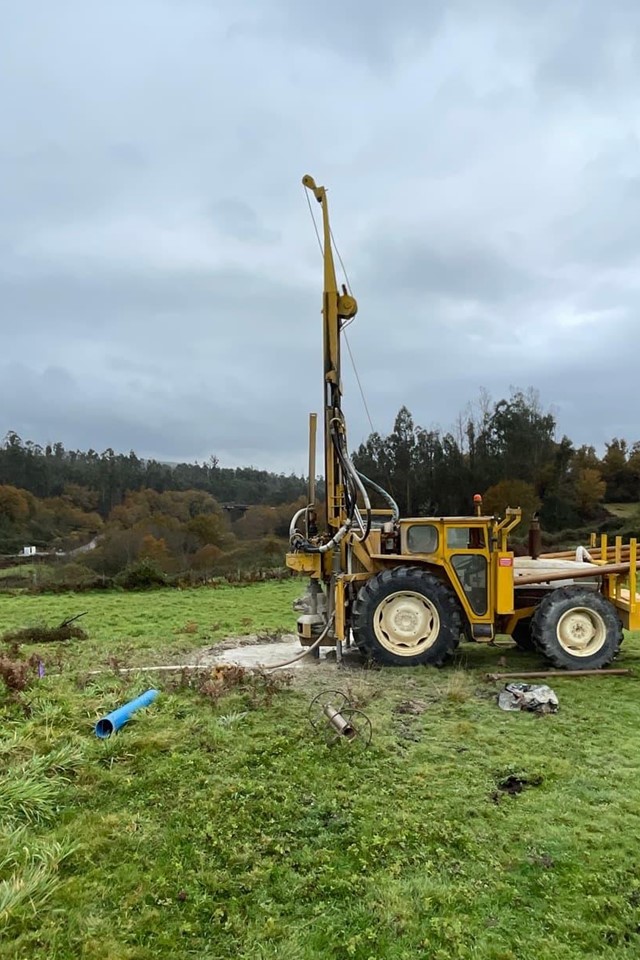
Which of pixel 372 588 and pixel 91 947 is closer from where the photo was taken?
pixel 91 947

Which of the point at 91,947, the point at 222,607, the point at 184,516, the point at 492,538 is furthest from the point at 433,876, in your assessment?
the point at 184,516

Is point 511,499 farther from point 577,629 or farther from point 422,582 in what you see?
point 422,582

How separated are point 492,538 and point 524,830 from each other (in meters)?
4.56

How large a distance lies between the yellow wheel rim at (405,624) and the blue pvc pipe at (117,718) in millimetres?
3104

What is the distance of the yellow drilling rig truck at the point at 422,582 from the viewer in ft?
25.7

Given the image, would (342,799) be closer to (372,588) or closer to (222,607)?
(372,588)

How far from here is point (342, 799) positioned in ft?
13.6

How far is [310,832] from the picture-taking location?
3.77m

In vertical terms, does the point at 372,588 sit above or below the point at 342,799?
above

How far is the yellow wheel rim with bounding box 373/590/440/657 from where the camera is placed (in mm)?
7894

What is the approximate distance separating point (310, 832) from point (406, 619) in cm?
433

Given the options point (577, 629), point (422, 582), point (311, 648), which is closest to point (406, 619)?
point (422, 582)

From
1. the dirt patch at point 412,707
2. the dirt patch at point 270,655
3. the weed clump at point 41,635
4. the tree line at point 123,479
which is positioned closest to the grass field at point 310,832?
the dirt patch at point 412,707

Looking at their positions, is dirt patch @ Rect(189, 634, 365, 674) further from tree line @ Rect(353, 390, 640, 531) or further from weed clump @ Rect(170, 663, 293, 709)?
tree line @ Rect(353, 390, 640, 531)
